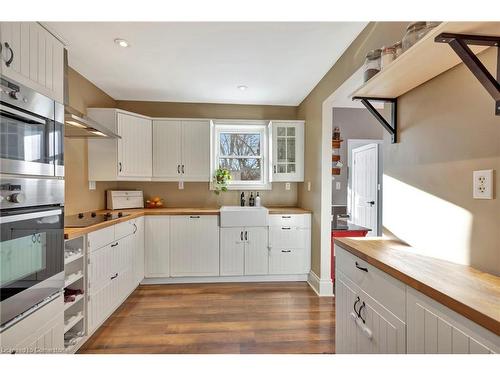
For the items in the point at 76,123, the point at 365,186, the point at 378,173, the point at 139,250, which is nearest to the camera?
the point at 76,123

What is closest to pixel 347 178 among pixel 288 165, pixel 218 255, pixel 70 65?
pixel 288 165

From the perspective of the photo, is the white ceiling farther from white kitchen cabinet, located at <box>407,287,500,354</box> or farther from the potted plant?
white kitchen cabinet, located at <box>407,287,500,354</box>

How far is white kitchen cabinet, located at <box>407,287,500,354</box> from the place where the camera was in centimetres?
65

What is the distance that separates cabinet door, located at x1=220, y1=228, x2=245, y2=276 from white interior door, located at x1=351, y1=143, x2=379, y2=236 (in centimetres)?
215

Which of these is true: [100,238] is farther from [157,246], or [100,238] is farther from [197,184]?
[197,184]

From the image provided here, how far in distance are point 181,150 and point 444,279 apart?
10.5 ft

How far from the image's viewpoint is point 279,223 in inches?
130

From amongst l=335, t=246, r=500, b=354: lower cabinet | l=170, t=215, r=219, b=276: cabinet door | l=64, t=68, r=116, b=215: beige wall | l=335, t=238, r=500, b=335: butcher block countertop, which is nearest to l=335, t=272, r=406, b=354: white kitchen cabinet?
l=335, t=246, r=500, b=354: lower cabinet

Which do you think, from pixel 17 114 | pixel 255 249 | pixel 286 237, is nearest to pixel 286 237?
pixel 286 237

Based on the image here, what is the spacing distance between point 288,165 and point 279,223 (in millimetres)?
858

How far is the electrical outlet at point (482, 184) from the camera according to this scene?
952mm

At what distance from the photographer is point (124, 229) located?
2.66 meters

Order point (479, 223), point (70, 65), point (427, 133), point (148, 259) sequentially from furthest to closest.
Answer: point (148, 259) → point (70, 65) → point (427, 133) → point (479, 223)
